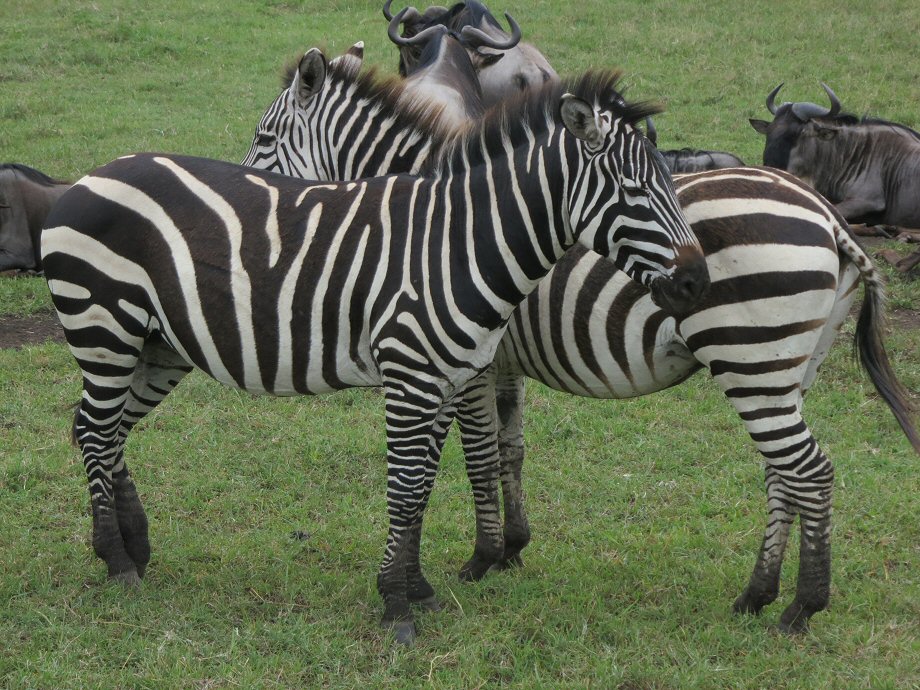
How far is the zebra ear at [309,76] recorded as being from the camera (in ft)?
21.1

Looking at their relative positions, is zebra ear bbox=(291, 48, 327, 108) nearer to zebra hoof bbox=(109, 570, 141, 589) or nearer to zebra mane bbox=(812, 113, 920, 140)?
zebra hoof bbox=(109, 570, 141, 589)

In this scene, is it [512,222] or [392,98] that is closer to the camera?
[512,222]

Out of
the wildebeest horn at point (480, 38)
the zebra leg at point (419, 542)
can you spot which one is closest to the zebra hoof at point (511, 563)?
the zebra leg at point (419, 542)

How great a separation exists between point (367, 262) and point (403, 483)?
42.1 inches

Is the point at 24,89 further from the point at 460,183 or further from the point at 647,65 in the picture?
the point at 460,183

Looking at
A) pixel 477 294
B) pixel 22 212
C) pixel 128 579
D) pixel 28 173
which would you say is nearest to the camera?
pixel 477 294

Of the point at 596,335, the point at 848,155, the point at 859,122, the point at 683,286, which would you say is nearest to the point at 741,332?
the point at 683,286

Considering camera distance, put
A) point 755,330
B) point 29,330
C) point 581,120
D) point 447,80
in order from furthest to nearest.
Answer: point 29,330 < point 447,80 < point 755,330 < point 581,120

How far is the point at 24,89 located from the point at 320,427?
37.8 feet

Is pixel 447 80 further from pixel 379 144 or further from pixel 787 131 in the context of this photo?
pixel 787 131

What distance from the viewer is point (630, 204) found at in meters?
4.51

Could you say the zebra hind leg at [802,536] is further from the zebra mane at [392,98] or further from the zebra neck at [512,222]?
the zebra mane at [392,98]

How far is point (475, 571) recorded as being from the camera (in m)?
5.86

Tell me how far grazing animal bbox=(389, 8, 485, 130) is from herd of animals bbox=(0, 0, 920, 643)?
1616 millimetres
